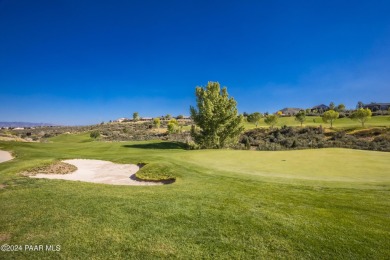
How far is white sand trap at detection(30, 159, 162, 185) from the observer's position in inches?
523

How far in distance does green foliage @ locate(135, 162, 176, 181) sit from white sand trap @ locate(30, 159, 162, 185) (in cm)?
47

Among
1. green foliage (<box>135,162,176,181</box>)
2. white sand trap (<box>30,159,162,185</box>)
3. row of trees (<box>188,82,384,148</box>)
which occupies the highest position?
row of trees (<box>188,82,384,148</box>)

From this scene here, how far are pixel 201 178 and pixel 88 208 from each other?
6.07 meters

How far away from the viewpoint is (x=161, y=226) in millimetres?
5988

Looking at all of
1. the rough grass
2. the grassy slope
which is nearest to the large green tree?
the rough grass

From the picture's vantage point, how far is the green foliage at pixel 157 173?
13.2 metres

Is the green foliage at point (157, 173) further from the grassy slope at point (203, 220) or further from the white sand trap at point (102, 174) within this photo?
the grassy slope at point (203, 220)

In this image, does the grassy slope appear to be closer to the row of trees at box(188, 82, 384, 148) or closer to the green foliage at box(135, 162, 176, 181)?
the green foliage at box(135, 162, 176, 181)

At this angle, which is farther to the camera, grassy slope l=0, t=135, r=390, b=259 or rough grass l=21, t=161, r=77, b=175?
rough grass l=21, t=161, r=77, b=175

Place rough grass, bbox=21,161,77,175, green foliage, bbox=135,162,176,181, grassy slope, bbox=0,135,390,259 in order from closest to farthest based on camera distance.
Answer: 1. grassy slope, bbox=0,135,390,259
2. green foliage, bbox=135,162,176,181
3. rough grass, bbox=21,161,77,175

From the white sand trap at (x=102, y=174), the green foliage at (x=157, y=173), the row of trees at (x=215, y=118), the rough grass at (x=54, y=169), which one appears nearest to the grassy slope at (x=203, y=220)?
the green foliage at (x=157, y=173)

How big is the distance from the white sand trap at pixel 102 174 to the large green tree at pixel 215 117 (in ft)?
62.1

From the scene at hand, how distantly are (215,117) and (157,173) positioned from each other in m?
22.6

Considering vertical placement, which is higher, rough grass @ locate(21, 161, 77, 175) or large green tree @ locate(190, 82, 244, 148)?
large green tree @ locate(190, 82, 244, 148)
